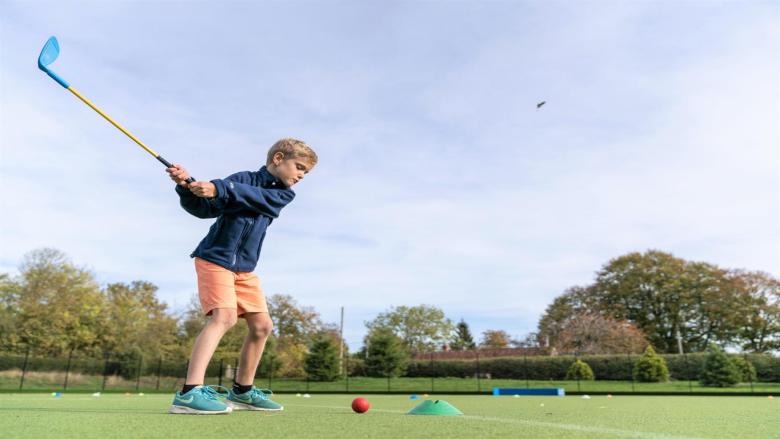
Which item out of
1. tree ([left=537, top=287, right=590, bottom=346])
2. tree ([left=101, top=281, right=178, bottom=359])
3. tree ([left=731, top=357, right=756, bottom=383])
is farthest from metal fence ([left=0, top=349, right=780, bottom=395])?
tree ([left=537, top=287, right=590, bottom=346])

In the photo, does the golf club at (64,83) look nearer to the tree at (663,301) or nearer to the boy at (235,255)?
the boy at (235,255)

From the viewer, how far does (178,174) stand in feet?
11.0

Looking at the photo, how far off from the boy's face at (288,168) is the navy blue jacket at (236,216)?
0.14 metres

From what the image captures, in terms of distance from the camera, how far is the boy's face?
3988 millimetres

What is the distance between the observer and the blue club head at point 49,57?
3.55 m

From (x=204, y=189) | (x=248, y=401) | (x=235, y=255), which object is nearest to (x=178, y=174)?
(x=204, y=189)

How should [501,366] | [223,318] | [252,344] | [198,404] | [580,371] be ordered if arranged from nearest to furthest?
[198,404]
[223,318]
[252,344]
[580,371]
[501,366]

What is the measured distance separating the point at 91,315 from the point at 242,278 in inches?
1363

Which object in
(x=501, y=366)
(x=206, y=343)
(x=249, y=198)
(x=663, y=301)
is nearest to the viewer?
(x=206, y=343)

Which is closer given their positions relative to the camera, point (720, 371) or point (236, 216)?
point (236, 216)

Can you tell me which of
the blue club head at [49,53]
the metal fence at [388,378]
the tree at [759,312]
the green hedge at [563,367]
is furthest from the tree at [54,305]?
the tree at [759,312]

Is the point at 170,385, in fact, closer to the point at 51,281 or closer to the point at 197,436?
the point at 51,281

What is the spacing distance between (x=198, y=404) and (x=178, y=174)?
1387mm

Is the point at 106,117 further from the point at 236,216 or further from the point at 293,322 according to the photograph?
the point at 293,322
